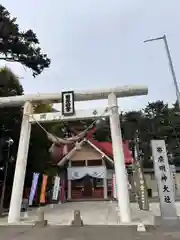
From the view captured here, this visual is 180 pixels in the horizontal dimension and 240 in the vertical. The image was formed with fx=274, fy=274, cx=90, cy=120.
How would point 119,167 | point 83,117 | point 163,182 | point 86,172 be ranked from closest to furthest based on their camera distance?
point 163,182
point 119,167
point 83,117
point 86,172

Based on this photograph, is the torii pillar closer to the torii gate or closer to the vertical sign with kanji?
the torii gate

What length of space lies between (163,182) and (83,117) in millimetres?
4262

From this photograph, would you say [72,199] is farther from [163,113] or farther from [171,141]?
[163,113]

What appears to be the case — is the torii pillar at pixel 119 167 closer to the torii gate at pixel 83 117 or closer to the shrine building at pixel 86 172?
the torii gate at pixel 83 117

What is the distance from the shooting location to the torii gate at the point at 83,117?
35.7 feet

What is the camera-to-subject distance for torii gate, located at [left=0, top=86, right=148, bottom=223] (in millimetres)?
10875

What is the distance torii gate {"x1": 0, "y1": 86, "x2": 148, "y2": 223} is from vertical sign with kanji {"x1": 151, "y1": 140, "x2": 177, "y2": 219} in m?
1.31

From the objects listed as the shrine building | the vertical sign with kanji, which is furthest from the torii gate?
the shrine building

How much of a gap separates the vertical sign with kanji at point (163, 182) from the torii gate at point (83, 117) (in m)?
1.31

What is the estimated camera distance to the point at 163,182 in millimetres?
10406

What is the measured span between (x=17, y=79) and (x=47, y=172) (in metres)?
6.68

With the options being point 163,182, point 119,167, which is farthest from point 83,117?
point 163,182

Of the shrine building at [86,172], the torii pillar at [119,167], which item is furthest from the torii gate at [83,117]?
the shrine building at [86,172]

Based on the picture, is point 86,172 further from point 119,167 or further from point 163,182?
point 163,182
